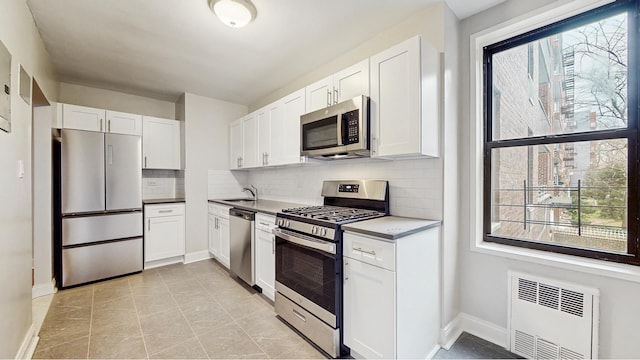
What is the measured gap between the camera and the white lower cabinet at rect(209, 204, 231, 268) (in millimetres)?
3562

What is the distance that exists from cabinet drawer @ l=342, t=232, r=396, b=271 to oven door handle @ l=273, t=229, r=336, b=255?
9 cm

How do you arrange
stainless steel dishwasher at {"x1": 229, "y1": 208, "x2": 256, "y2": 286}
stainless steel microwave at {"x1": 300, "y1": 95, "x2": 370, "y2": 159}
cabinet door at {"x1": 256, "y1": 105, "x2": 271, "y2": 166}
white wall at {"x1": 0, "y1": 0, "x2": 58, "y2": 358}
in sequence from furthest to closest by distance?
cabinet door at {"x1": 256, "y1": 105, "x2": 271, "y2": 166} < stainless steel dishwasher at {"x1": 229, "y1": 208, "x2": 256, "y2": 286} < stainless steel microwave at {"x1": 300, "y1": 95, "x2": 370, "y2": 159} < white wall at {"x1": 0, "y1": 0, "x2": 58, "y2": 358}

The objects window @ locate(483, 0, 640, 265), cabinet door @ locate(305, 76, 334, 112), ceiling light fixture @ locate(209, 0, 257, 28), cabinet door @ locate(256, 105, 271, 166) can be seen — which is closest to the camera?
window @ locate(483, 0, 640, 265)

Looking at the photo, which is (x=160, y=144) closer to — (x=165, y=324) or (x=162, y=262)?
(x=162, y=262)

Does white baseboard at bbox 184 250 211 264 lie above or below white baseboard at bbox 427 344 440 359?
above

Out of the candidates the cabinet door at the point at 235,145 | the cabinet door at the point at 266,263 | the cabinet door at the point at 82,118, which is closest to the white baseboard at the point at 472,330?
the cabinet door at the point at 266,263

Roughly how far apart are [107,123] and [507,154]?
4652 mm

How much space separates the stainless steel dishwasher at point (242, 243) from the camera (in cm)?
293

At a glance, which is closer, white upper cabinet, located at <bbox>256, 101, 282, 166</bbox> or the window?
the window

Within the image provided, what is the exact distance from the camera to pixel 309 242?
205 cm

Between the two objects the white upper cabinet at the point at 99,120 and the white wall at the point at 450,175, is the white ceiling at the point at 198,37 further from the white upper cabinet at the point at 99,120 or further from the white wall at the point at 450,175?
the white upper cabinet at the point at 99,120

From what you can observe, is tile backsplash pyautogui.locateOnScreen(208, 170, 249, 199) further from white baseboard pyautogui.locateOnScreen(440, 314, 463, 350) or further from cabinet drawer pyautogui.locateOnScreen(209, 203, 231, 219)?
white baseboard pyautogui.locateOnScreen(440, 314, 463, 350)

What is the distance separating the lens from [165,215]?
3.81 metres

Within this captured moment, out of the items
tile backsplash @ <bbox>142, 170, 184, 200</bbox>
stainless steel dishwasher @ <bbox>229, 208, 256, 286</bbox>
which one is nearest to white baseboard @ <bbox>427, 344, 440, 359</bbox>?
stainless steel dishwasher @ <bbox>229, 208, 256, 286</bbox>
